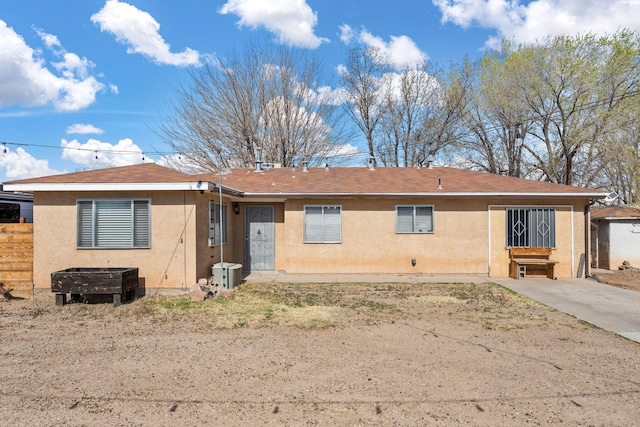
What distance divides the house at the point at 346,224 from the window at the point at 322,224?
31mm

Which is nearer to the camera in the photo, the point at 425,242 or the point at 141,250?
the point at 141,250

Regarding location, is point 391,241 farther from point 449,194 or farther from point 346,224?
point 449,194

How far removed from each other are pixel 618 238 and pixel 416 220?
26.4ft

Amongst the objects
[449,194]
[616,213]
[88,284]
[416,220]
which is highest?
[449,194]

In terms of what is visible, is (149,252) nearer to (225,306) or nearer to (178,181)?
(178,181)

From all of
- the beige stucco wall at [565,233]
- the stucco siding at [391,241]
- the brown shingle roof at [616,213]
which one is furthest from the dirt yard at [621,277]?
the stucco siding at [391,241]

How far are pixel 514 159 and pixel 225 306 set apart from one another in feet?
73.4

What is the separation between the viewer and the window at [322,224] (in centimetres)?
1215

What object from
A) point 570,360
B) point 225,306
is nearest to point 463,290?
point 570,360

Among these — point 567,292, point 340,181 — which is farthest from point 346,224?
point 567,292

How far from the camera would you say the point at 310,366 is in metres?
4.75

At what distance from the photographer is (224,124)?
2438cm

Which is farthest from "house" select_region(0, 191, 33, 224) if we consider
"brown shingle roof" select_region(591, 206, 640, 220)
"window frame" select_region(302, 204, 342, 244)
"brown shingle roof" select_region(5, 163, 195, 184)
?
"brown shingle roof" select_region(591, 206, 640, 220)

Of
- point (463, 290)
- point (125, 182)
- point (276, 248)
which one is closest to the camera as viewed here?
point (125, 182)
